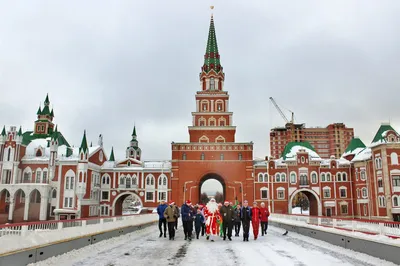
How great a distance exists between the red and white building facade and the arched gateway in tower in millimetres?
156

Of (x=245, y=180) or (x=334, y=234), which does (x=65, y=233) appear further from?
(x=245, y=180)

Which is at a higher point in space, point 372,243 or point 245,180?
point 245,180

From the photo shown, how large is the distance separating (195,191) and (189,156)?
5.62m

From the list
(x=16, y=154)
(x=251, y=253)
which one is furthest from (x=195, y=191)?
(x=251, y=253)

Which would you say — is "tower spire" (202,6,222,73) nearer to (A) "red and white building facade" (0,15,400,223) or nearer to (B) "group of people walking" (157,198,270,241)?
(A) "red and white building facade" (0,15,400,223)

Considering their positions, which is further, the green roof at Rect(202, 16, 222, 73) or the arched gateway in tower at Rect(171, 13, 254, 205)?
the green roof at Rect(202, 16, 222, 73)

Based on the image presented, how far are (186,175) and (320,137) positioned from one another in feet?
345

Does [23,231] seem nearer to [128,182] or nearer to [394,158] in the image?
[394,158]

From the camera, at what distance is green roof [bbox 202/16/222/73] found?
59094 mm

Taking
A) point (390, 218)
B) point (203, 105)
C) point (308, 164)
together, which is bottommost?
point (390, 218)

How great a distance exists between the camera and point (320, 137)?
144m

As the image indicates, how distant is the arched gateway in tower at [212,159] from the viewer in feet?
173

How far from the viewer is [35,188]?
50.8 metres

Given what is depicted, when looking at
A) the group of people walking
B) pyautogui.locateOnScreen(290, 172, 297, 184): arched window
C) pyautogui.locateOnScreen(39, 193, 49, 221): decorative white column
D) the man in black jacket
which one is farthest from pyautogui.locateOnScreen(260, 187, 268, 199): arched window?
the man in black jacket
